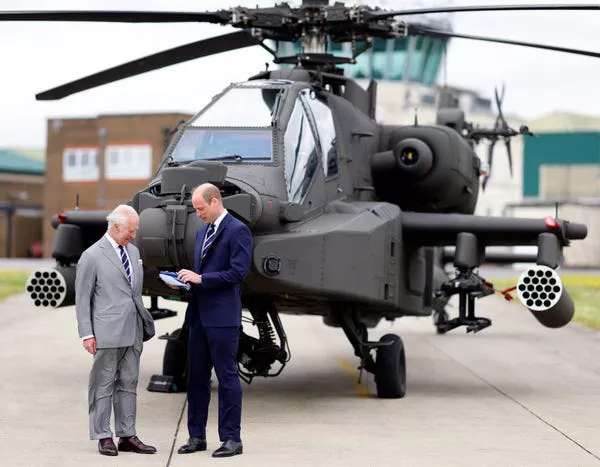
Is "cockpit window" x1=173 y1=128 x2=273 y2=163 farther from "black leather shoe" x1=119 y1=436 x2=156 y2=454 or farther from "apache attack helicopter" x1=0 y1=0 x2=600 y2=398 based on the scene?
"black leather shoe" x1=119 y1=436 x2=156 y2=454

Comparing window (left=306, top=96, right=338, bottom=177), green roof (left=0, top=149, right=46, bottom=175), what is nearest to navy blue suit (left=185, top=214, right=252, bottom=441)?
window (left=306, top=96, right=338, bottom=177)

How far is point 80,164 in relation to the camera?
65688 millimetres

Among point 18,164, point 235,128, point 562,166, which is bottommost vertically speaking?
point 18,164

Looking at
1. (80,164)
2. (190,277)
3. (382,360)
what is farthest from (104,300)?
(80,164)

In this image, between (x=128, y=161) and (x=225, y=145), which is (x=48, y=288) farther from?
(x=128, y=161)

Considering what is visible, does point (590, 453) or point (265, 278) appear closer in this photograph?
point (590, 453)

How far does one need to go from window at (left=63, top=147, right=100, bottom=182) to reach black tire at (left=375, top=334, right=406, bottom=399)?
54.0 m

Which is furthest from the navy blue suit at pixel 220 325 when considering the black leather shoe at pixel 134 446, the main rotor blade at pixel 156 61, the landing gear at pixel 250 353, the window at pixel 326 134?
the main rotor blade at pixel 156 61

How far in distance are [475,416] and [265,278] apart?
2.47 meters

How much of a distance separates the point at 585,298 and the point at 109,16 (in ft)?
79.2

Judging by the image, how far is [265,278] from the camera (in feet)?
34.1

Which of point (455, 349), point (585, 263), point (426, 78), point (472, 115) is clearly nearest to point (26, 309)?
point (455, 349)

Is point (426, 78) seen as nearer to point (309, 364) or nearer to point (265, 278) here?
point (309, 364)

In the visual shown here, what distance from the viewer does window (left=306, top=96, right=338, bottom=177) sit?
1213 cm
